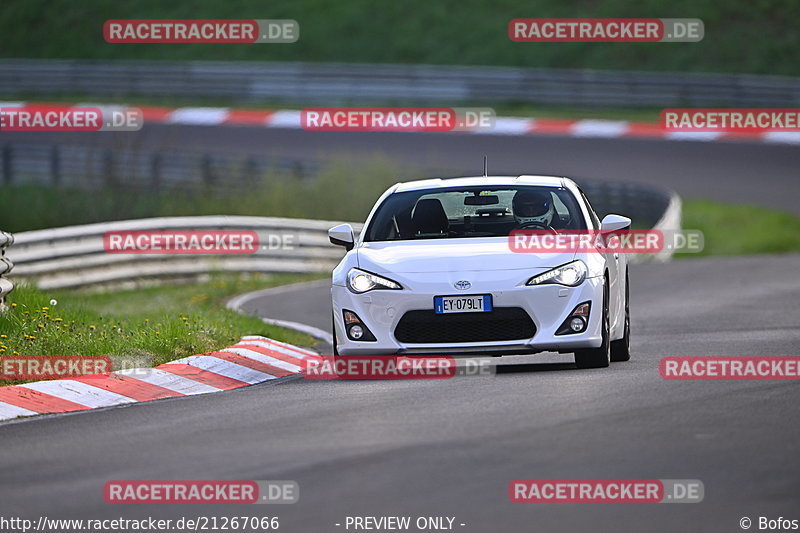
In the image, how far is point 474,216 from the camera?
12.7 meters

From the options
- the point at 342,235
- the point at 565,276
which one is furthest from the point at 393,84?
the point at 565,276

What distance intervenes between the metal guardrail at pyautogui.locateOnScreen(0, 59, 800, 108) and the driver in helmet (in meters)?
26.7

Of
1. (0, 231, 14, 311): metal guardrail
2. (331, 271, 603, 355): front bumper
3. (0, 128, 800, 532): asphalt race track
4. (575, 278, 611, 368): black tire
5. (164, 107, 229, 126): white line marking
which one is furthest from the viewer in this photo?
(164, 107, 229, 126): white line marking

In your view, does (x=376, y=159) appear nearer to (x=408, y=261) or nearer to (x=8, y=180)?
(x=8, y=180)

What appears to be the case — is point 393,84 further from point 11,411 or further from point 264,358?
point 11,411

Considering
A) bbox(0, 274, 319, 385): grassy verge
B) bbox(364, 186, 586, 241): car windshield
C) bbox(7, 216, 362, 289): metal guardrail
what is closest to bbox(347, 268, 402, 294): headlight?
bbox(364, 186, 586, 241): car windshield

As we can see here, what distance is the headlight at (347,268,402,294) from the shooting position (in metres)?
11.5

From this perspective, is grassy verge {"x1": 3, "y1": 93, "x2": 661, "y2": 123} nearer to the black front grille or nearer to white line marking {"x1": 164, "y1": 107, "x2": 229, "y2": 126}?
white line marking {"x1": 164, "y1": 107, "x2": 229, "y2": 126}

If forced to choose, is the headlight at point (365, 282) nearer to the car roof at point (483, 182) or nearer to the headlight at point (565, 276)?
the headlight at point (565, 276)

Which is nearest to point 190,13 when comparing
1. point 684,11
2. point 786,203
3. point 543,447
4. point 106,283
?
point 684,11

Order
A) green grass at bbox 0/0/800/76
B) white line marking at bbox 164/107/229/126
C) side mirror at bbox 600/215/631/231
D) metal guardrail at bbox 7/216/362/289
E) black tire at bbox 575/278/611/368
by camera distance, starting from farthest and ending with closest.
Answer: green grass at bbox 0/0/800/76 < white line marking at bbox 164/107/229/126 < metal guardrail at bbox 7/216/362/289 < side mirror at bbox 600/215/631/231 < black tire at bbox 575/278/611/368

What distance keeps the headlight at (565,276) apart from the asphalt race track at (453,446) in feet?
2.12

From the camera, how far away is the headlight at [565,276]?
1137cm

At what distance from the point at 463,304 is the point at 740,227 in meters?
21.0
